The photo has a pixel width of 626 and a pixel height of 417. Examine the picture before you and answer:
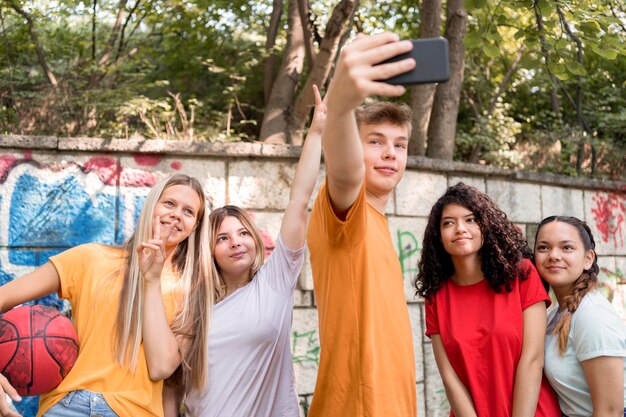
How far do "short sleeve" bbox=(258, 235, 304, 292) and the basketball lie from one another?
2.97ft

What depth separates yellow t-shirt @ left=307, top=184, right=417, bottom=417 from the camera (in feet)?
6.97

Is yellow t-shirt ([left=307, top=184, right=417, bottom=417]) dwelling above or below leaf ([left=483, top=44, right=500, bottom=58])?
below

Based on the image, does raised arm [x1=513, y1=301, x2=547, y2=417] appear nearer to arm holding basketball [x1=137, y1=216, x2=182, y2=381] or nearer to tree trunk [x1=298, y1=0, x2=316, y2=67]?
arm holding basketball [x1=137, y1=216, x2=182, y2=381]

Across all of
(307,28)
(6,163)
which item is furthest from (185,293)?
(307,28)

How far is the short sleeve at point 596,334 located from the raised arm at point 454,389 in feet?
1.72

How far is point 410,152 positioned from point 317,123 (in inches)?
175

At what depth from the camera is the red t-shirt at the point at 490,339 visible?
264cm

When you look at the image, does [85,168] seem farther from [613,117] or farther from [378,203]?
[613,117]

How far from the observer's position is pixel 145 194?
15.8 feet

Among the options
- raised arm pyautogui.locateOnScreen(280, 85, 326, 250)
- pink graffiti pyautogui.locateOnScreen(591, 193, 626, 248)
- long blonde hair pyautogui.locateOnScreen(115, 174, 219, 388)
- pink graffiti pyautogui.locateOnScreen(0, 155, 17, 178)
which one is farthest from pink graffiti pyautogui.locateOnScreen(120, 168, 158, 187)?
pink graffiti pyautogui.locateOnScreen(591, 193, 626, 248)

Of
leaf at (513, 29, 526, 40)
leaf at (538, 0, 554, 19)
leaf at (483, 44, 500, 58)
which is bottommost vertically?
leaf at (483, 44, 500, 58)

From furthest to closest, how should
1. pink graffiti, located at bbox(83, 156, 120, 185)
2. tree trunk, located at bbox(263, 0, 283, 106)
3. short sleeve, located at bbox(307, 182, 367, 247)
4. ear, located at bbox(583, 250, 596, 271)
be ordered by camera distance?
1. tree trunk, located at bbox(263, 0, 283, 106)
2. pink graffiti, located at bbox(83, 156, 120, 185)
3. ear, located at bbox(583, 250, 596, 271)
4. short sleeve, located at bbox(307, 182, 367, 247)

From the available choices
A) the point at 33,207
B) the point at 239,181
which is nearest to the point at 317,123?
the point at 239,181

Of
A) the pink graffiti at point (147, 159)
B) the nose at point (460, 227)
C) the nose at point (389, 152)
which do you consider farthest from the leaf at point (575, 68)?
Result: the pink graffiti at point (147, 159)
